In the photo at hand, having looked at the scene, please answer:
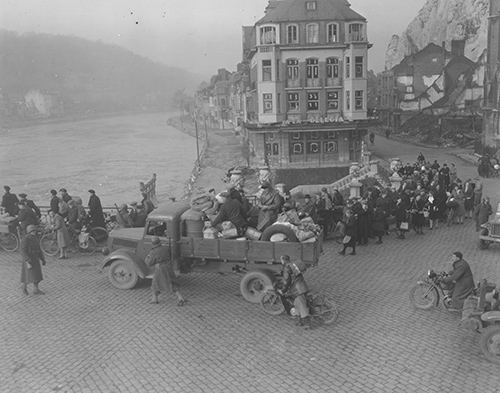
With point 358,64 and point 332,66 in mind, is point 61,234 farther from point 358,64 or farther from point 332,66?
point 358,64

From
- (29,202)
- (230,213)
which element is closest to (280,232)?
(230,213)

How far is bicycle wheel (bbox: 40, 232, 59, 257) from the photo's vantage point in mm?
15695

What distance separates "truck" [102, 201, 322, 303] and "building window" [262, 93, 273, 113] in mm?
31278

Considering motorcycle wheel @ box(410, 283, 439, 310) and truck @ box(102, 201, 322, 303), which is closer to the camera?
motorcycle wheel @ box(410, 283, 439, 310)

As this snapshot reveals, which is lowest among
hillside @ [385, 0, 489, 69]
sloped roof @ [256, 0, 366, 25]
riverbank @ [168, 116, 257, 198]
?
riverbank @ [168, 116, 257, 198]

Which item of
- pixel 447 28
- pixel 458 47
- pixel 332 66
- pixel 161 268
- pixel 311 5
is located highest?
pixel 447 28

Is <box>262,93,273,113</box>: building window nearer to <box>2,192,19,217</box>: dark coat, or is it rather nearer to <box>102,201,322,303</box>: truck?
<box>2,192,19,217</box>: dark coat

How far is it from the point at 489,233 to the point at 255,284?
7.75 meters

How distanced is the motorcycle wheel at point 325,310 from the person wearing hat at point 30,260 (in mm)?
6555

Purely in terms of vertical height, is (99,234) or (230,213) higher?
(230,213)

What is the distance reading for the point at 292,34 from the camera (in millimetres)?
41938

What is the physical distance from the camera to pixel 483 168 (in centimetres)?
3106

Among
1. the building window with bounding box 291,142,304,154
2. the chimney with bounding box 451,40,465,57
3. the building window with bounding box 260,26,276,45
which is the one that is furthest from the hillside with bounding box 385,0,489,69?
the building window with bounding box 260,26,276,45

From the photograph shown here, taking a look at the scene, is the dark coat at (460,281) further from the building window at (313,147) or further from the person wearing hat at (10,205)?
the building window at (313,147)
